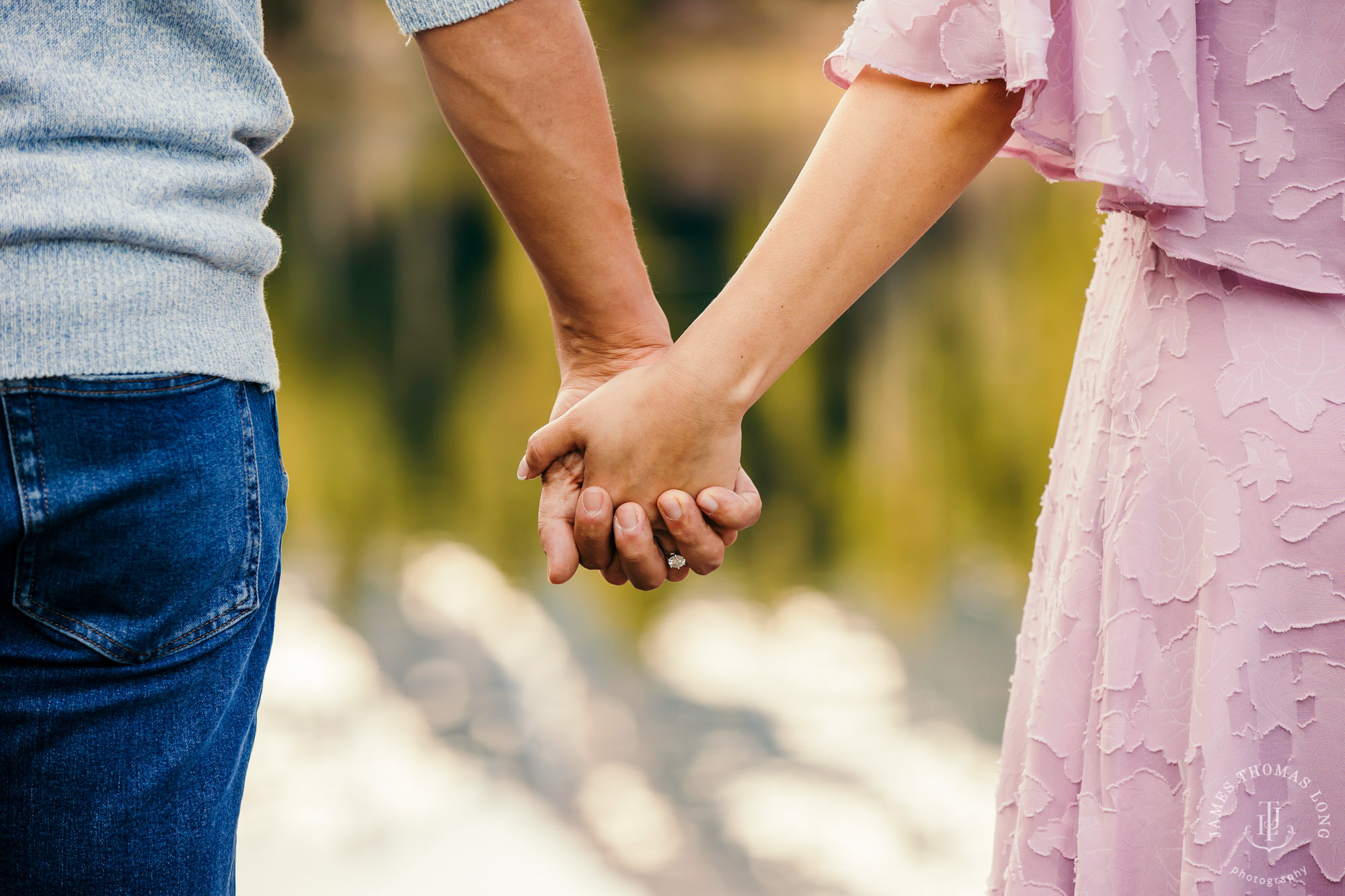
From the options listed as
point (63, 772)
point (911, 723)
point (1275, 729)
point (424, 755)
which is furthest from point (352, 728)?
point (1275, 729)

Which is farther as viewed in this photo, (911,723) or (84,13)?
(911,723)

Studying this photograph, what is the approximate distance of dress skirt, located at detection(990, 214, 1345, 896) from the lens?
2.61 ft

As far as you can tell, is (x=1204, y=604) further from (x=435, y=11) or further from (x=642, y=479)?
(x=435, y=11)

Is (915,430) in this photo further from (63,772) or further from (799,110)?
(799,110)

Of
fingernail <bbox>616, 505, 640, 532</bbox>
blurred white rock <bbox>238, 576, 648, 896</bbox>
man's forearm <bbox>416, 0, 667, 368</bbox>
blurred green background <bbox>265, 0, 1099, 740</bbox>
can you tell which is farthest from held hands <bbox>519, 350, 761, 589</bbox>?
blurred white rock <bbox>238, 576, 648, 896</bbox>

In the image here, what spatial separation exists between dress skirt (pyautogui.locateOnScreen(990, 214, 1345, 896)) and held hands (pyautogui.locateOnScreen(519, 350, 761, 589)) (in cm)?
43

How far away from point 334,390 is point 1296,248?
6.35 m

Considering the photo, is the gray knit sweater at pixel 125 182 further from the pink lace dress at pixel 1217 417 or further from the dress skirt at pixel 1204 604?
the dress skirt at pixel 1204 604

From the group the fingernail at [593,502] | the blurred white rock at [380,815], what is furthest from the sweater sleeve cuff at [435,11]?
the blurred white rock at [380,815]

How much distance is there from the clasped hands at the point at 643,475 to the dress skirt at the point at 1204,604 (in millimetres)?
426

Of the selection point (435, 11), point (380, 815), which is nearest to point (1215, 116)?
point (435, 11)

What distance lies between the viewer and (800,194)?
3.40ft

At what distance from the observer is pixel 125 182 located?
70cm

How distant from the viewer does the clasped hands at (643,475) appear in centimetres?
120
